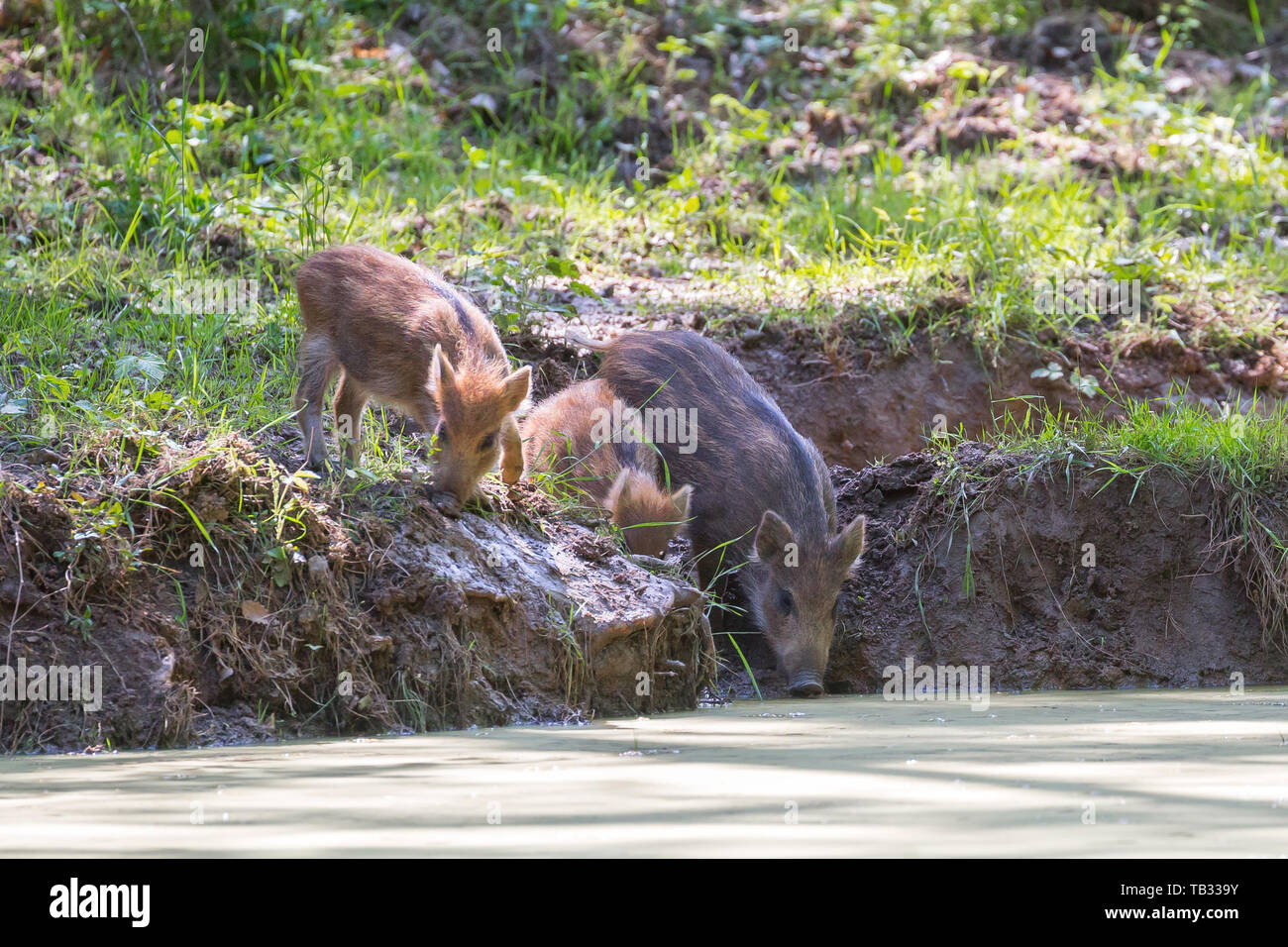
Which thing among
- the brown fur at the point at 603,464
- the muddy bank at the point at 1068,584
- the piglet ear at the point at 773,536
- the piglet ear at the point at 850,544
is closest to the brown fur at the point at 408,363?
the brown fur at the point at 603,464

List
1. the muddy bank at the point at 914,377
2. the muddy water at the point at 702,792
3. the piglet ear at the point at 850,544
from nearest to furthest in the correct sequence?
the muddy water at the point at 702,792, the piglet ear at the point at 850,544, the muddy bank at the point at 914,377

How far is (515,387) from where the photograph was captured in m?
5.72

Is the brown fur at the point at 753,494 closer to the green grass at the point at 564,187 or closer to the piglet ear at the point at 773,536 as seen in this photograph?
the piglet ear at the point at 773,536

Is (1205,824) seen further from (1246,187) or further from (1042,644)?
(1246,187)

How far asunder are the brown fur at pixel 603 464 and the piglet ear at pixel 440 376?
0.86 m

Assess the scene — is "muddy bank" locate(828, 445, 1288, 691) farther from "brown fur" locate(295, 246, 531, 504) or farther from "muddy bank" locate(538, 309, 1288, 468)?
"brown fur" locate(295, 246, 531, 504)

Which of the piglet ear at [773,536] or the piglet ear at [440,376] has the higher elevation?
the piglet ear at [440,376]

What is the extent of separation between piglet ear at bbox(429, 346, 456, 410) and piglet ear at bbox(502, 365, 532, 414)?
21cm

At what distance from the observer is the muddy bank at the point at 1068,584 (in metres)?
6.80

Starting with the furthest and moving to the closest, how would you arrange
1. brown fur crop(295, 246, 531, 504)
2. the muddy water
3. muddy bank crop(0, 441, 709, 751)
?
1. brown fur crop(295, 246, 531, 504)
2. muddy bank crop(0, 441, 709, 751)
3. the muddy water

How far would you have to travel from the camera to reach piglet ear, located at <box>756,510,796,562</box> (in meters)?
6.60

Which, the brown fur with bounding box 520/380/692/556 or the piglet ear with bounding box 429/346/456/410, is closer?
the piglet ear with bounding box 429/346/456/410

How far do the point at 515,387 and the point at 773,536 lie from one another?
5.05 ft

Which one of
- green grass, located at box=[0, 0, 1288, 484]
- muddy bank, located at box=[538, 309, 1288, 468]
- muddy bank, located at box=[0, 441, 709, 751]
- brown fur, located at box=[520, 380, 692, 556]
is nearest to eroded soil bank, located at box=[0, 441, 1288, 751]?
muddy bank, located at box=[0, 441, 709, 751]
